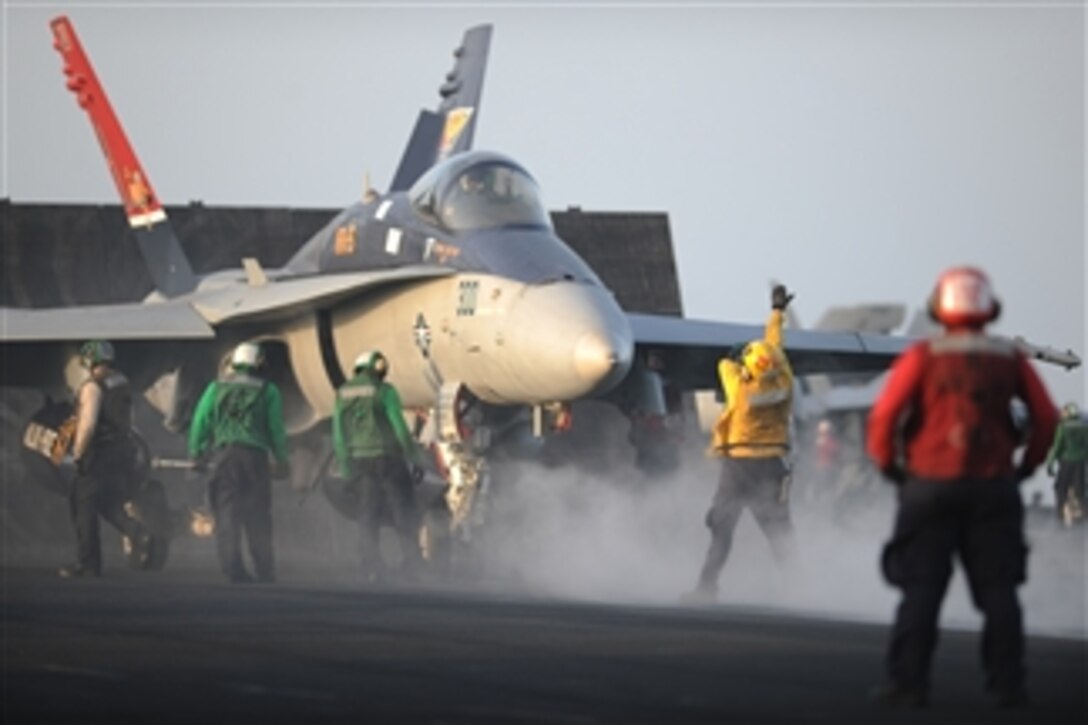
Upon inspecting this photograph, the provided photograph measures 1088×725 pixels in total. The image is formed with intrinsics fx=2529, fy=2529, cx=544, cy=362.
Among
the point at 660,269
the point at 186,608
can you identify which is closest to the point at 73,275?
the point at 660,269

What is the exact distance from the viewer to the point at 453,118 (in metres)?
32.5

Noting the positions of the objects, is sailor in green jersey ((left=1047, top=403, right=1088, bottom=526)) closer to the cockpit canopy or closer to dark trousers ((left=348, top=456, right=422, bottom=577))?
the cockpit canopy

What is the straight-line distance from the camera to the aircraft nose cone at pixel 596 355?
63.1 ft

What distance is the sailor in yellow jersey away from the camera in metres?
16.9

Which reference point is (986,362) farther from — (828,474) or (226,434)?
(828,474)

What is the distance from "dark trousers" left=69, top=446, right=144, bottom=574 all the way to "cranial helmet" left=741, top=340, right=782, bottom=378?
17.0 feet

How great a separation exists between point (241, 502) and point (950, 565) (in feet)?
32.2

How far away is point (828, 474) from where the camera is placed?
33.0 m

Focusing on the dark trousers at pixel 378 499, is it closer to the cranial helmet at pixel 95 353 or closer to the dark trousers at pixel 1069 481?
the cranial helmet at pixel 95 353

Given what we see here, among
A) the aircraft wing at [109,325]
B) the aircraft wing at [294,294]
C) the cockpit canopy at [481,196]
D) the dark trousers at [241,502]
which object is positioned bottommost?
the dark trousers at [241,502]

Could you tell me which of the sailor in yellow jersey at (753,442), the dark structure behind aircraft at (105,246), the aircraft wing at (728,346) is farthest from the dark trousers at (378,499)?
the dark structure behind aircraft at (105,246)

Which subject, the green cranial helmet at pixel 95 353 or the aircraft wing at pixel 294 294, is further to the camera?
the aircraft wing at pixel 294 294

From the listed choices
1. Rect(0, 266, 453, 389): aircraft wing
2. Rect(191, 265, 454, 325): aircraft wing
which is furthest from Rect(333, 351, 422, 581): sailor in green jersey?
Rect(0, 266, 453, 389): aircraft wing

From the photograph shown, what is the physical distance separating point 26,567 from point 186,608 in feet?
22.3
